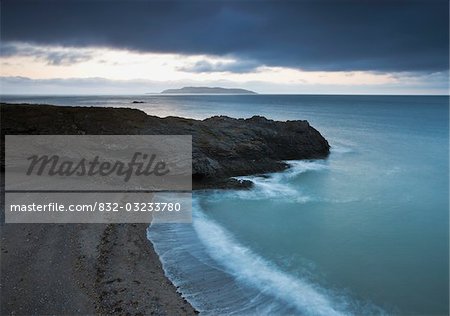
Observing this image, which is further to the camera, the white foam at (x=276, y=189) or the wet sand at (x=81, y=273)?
the white foam at (x=276, y=189)

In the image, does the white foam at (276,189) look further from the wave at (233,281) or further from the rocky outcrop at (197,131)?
the wave at (233,281)

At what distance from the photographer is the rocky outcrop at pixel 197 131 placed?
75.3 feet

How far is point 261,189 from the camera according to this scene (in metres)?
21.6

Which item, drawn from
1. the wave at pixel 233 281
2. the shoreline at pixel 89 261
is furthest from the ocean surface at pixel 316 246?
the shoreline at pixel 89 261

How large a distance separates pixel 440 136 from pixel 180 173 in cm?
3870

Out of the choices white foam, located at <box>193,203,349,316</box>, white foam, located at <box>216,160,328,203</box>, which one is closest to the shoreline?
white foam, located at <box>216,160,328,203</box>

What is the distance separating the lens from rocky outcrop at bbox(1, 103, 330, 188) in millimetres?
22953

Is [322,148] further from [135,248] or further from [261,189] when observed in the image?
[135,248]

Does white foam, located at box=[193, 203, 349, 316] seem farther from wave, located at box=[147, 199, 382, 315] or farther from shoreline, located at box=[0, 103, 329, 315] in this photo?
shoreline, located at box=[0, 103, 329, 315]

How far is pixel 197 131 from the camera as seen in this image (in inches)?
1035

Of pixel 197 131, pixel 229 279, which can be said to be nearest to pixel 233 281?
pixel 229 279

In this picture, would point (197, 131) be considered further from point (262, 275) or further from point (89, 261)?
point (89, 261)

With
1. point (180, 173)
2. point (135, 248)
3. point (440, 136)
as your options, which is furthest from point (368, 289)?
point (440, 136)

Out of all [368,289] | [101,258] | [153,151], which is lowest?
[368,289]
